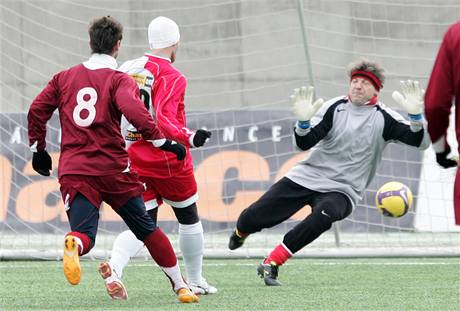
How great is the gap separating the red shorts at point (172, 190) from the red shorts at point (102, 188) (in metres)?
0.55

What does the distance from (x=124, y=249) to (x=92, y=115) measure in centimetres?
107

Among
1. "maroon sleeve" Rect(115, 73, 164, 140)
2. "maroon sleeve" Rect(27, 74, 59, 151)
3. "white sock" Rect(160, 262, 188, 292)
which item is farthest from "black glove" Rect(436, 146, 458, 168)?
"maroon sleeve" Rect(27, 74, 59, 151)

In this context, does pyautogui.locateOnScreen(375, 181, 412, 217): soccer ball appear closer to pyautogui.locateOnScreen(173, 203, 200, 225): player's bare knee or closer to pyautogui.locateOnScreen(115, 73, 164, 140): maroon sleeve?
pyautogui.locateOnScreen(173, 203, 200, 225): player's bare knee

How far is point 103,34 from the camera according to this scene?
631 cm

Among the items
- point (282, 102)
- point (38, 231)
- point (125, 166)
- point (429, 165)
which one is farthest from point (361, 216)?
point (125, 166)

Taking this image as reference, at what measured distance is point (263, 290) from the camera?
721cm

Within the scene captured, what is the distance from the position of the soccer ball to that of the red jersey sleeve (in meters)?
2.27

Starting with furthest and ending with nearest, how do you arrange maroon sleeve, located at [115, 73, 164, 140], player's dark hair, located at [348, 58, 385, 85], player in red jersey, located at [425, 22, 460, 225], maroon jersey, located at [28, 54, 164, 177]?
player's dark hair, located at [348, 58, 385, 85], maroon jersey, located at [28, 54, 164, 177], maroon sleeve, located at [115, 73, 164, 140], player in red jersey, located at [425, 22, 460, 225]

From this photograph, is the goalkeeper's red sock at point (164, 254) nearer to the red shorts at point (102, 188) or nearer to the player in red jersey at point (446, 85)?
the red shorts at point (102, 188)

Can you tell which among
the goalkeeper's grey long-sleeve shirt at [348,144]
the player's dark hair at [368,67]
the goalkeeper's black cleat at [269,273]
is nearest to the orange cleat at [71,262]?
the goalkeeper's black cleat at [269,273]

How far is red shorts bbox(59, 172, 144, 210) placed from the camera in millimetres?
6195

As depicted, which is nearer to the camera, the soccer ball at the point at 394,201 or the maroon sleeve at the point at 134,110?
the maroon sleeve at the point at 134,110

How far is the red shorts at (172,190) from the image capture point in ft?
22.6

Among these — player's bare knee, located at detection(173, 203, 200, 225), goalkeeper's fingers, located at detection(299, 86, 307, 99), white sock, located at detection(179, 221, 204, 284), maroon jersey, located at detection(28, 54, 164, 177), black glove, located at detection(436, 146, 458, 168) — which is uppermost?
black glove, located at detection(436, 146, 458, 168)
